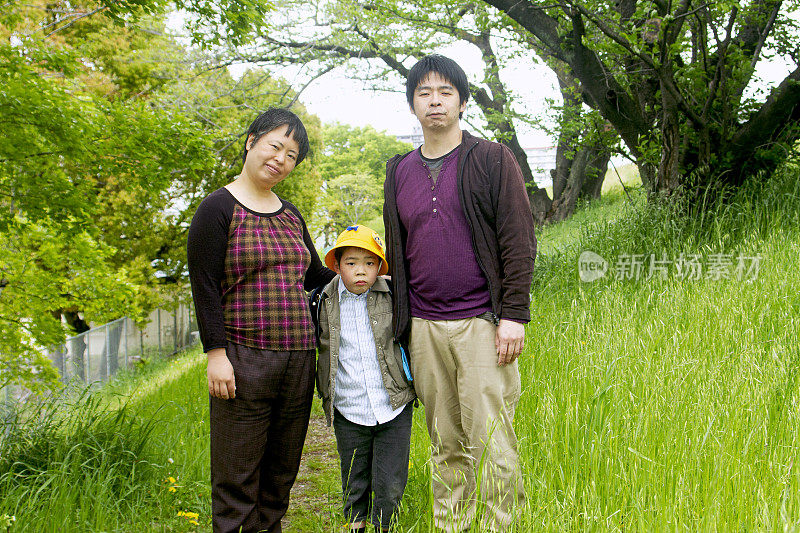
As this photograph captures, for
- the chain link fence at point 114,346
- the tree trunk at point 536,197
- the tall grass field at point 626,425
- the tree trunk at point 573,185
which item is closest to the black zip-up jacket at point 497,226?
the tall grass field at point 626,425

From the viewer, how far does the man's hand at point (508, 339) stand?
2410 millimetres

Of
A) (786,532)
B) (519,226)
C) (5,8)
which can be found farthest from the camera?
(5,8)

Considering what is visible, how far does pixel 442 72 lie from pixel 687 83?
5321 millimetres

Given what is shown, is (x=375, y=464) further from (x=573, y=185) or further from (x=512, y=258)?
(x=573, y=185)

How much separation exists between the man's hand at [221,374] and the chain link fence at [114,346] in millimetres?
6014

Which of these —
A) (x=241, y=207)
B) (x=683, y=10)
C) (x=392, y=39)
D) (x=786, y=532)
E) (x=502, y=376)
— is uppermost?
(x=392, y=39)

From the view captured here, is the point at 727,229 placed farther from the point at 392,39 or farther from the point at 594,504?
the point at 392,39

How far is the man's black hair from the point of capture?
2.55m

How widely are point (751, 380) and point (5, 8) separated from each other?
6.14m

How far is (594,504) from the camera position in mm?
2150

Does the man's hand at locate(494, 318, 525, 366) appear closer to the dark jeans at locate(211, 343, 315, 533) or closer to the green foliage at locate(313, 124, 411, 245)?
the dark jeans at locate(211, 343, 315, 533)

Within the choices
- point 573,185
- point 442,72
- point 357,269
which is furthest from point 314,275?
point 573,185

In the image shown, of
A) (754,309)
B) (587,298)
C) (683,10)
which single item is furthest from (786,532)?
(683,10)

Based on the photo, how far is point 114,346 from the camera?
13.9 metres
